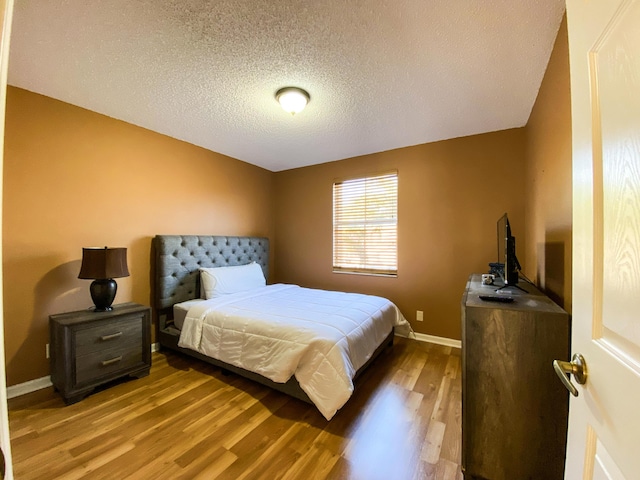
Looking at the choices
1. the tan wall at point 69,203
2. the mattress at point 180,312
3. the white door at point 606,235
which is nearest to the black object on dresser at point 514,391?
the white door at point 606,235

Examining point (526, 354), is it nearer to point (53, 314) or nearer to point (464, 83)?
point (464, 83)

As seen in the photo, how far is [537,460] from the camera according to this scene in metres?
1.30

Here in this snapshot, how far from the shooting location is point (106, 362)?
219cm

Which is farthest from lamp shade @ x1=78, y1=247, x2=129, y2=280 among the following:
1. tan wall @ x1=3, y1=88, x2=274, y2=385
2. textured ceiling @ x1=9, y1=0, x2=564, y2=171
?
textured ceiling @ x1=9, y1=0, x2=564, y2=171

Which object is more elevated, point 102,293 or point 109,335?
point 102,293

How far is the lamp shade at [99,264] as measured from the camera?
7.22 feet

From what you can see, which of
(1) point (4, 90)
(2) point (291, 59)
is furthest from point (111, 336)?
(2) point (291, 59)

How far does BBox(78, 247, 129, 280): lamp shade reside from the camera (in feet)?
7.22

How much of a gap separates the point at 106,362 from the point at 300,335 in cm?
157

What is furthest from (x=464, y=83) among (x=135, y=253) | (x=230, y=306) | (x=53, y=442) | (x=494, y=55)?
(x=53, y=442)

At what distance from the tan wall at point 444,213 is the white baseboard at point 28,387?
301 cm

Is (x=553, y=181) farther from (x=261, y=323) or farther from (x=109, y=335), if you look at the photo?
(x=109, y=335)

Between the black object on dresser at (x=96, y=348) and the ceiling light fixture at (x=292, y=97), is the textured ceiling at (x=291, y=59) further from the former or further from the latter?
the black object on dresser at (x=96, y=348)

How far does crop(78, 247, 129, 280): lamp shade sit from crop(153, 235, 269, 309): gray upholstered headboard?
2.05 feet
